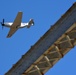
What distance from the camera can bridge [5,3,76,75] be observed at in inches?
694

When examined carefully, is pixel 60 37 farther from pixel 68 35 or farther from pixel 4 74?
pixel 4 74

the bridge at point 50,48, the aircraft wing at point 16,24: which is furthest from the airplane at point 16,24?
the bridge at point 50,48

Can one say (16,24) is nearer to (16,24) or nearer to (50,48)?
(16,24)

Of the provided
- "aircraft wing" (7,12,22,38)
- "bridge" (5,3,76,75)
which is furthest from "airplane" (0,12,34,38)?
"bridge" (5,3,76,75)

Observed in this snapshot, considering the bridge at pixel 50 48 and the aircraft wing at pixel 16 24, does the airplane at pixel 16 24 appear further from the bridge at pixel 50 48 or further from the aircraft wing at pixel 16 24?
the bridge at pixel 50 48

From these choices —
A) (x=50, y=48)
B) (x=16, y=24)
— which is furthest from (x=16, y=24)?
(x=50, y=48)

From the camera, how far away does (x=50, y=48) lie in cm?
1786

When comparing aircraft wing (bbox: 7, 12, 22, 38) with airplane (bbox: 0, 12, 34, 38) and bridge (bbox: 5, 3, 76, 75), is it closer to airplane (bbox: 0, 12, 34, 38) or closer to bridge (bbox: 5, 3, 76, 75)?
airplane (bbox: 0, 12, 34, 38)

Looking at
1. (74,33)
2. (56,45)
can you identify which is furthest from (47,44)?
(74,33)

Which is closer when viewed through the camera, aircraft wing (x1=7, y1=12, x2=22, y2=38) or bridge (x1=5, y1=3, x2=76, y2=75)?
bridge (x1=5, y1=3, x2=76, y2=75)

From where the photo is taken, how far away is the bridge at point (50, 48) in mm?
17625

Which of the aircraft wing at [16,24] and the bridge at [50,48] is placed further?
the aircraft wing at [16,24]

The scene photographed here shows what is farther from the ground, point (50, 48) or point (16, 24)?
point (16, 24)

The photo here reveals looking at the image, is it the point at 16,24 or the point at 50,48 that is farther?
the point at 16,24
